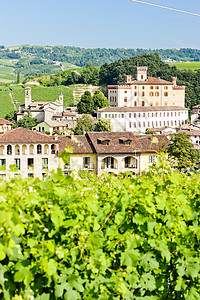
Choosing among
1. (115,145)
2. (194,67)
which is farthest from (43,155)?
(194,67)

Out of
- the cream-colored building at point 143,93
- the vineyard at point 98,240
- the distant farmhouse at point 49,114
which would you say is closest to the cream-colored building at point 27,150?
the vineyard at point 98,240

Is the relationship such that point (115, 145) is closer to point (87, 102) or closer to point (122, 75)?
point (87, 102)

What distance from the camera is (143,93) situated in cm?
7844

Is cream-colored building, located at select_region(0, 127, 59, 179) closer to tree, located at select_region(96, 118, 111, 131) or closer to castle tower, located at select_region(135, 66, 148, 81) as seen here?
tree, located at select_region(96, 118, 111, 131)

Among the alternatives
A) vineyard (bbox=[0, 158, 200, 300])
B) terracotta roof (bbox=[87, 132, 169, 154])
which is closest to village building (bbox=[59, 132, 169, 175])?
terracotta roof (bbox=[87, 132, 169, 154])

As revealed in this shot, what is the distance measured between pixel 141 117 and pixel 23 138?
139 ft

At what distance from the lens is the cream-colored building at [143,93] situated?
7750 cm

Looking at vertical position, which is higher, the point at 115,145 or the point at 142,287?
the point at 142,287

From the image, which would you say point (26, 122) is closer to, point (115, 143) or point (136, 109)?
point (136, 109)

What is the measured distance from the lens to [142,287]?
402cm

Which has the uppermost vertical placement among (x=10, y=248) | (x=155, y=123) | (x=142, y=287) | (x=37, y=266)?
(x=10, y=248)

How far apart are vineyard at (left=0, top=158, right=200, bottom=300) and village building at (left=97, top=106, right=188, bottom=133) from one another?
2330 inches

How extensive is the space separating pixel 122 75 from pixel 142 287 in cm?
9130

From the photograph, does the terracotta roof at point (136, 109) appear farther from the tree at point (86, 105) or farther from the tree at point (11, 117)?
the tree at point (11, 117)
